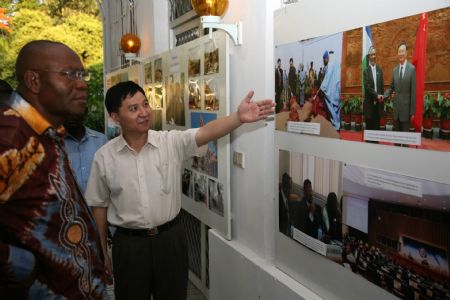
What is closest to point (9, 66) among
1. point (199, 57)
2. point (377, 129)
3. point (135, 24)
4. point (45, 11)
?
point (45, 11)

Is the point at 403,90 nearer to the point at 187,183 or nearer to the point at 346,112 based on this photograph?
the point at 346,112

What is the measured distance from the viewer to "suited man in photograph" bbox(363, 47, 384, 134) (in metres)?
1.41

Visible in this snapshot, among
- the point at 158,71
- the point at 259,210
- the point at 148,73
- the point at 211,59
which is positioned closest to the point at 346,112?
the point at 259,210

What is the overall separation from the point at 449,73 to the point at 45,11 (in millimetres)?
14874

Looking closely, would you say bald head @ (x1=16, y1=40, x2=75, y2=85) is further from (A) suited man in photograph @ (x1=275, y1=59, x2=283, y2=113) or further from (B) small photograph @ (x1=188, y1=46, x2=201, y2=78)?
(B) small photograph @ (x1=188, y1=46, x2=201, y2=78)

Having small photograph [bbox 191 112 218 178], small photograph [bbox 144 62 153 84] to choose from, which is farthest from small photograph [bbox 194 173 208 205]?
small photograph [bbox 144 62 153 84]

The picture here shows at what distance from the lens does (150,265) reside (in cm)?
219

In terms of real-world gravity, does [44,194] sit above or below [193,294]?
above

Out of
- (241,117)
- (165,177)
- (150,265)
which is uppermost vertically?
(241,117)

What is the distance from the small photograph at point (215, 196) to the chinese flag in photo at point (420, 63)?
1.49 metres

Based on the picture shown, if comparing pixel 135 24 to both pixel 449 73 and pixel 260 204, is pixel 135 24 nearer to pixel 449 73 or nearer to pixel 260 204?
pixel 260 204

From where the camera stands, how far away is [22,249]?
3.76ft

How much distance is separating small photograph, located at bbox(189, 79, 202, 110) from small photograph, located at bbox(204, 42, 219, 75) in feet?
0.65

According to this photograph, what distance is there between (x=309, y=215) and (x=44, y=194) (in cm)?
117
